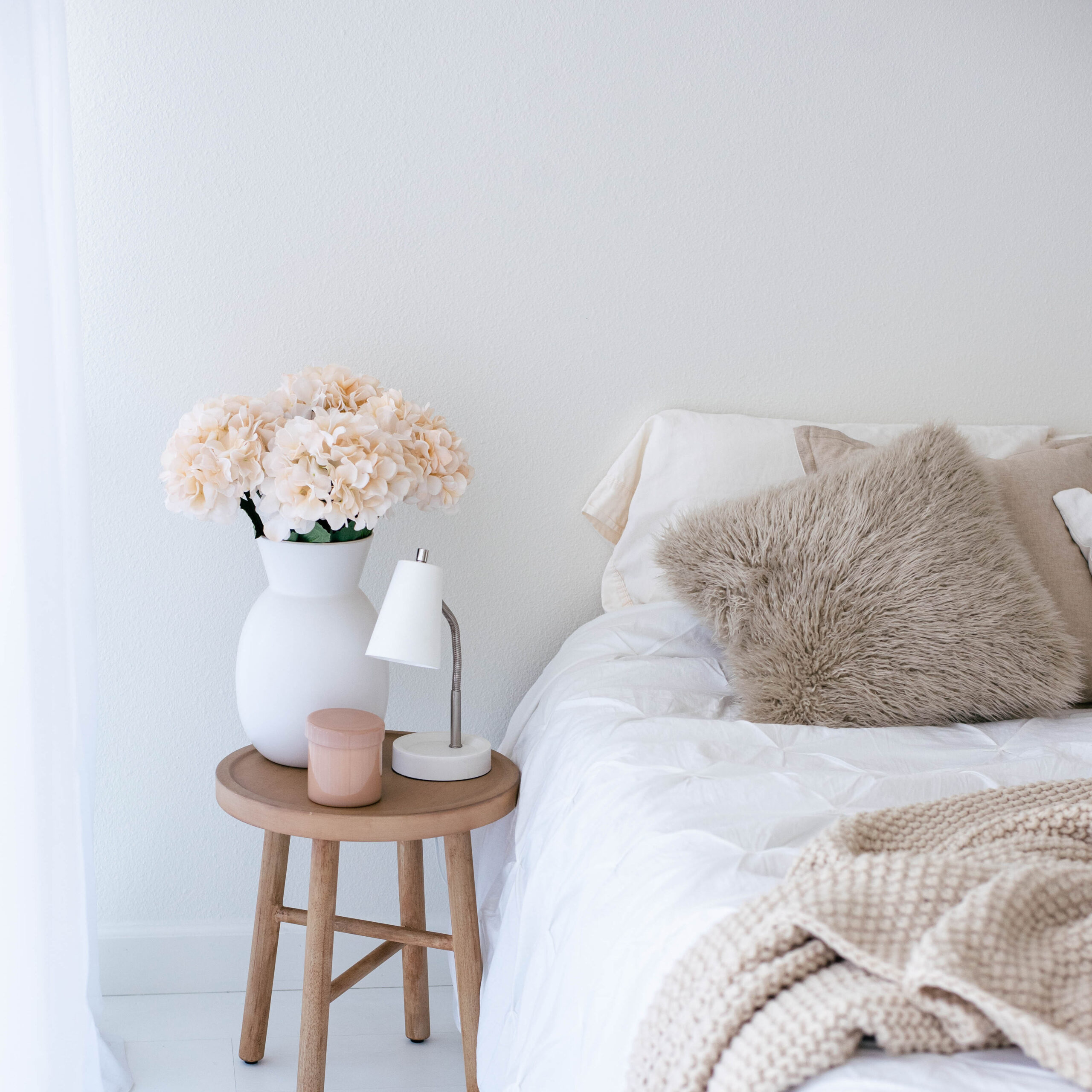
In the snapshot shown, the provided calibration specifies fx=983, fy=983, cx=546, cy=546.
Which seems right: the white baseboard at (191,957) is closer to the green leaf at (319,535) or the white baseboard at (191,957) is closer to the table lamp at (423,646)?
the table lamp at (423,646)

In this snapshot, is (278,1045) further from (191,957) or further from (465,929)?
(465,929)

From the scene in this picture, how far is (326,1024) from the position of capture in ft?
4.19

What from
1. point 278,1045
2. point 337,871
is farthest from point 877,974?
point 278,1045

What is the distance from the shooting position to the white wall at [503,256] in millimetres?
1558

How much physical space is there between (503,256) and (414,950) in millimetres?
1138

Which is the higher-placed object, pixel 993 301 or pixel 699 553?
pixel 993 301

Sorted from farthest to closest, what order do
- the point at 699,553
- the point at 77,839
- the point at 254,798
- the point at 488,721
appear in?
the point at 488,721 → the point at 699,553 → the point at 254,798 → the point at 77,839

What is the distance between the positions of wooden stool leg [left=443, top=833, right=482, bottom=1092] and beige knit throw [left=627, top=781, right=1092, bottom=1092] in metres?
0.65

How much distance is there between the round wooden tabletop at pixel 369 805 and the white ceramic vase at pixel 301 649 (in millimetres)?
64

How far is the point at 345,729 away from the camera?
4.09ft

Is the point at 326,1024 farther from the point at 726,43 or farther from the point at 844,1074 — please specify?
the point at 726,43

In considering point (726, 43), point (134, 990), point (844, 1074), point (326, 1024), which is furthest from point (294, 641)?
point (726, 43)

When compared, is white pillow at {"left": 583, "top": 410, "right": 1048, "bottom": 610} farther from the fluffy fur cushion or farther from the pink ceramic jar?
the pink ceramic jar

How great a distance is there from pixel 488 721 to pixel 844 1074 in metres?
1.22
